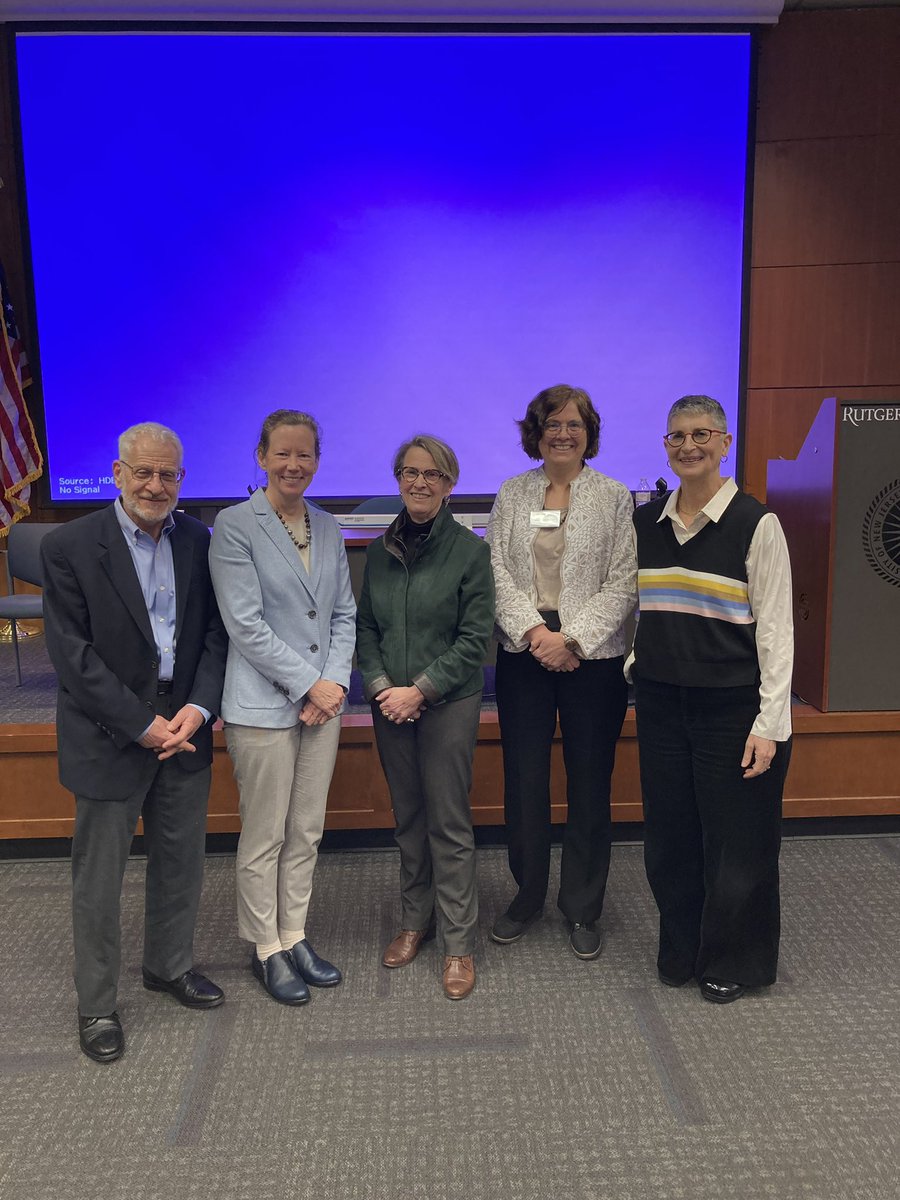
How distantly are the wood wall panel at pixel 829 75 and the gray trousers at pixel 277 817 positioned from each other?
4.62m

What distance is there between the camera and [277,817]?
7.10 feet

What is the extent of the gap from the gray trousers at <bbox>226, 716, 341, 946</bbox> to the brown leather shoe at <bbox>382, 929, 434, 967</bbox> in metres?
0.27

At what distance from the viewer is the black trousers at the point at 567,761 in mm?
2297

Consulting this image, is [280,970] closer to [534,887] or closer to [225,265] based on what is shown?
[534,887]

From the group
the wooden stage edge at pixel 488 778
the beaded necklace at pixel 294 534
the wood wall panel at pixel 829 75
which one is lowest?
the wooden stage edge at pixel 488 778

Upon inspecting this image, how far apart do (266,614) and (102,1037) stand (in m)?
1.06

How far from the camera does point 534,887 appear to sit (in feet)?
8.07

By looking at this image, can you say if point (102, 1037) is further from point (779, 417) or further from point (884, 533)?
point (779, 417)

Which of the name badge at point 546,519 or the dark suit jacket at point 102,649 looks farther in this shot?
the name badge at point 546,519

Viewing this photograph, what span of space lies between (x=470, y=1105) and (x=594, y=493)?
58.3 inches

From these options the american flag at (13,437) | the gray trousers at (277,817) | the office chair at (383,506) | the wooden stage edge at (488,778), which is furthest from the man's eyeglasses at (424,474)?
the american flag at (13,437)

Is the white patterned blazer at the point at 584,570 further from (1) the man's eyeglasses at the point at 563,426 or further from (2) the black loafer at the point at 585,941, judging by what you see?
(2) the black loafer at the point at 585,941

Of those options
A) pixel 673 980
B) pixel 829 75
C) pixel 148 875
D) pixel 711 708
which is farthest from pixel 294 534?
pixel 829 75

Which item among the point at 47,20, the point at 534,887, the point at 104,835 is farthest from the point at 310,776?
the point at 47,20
